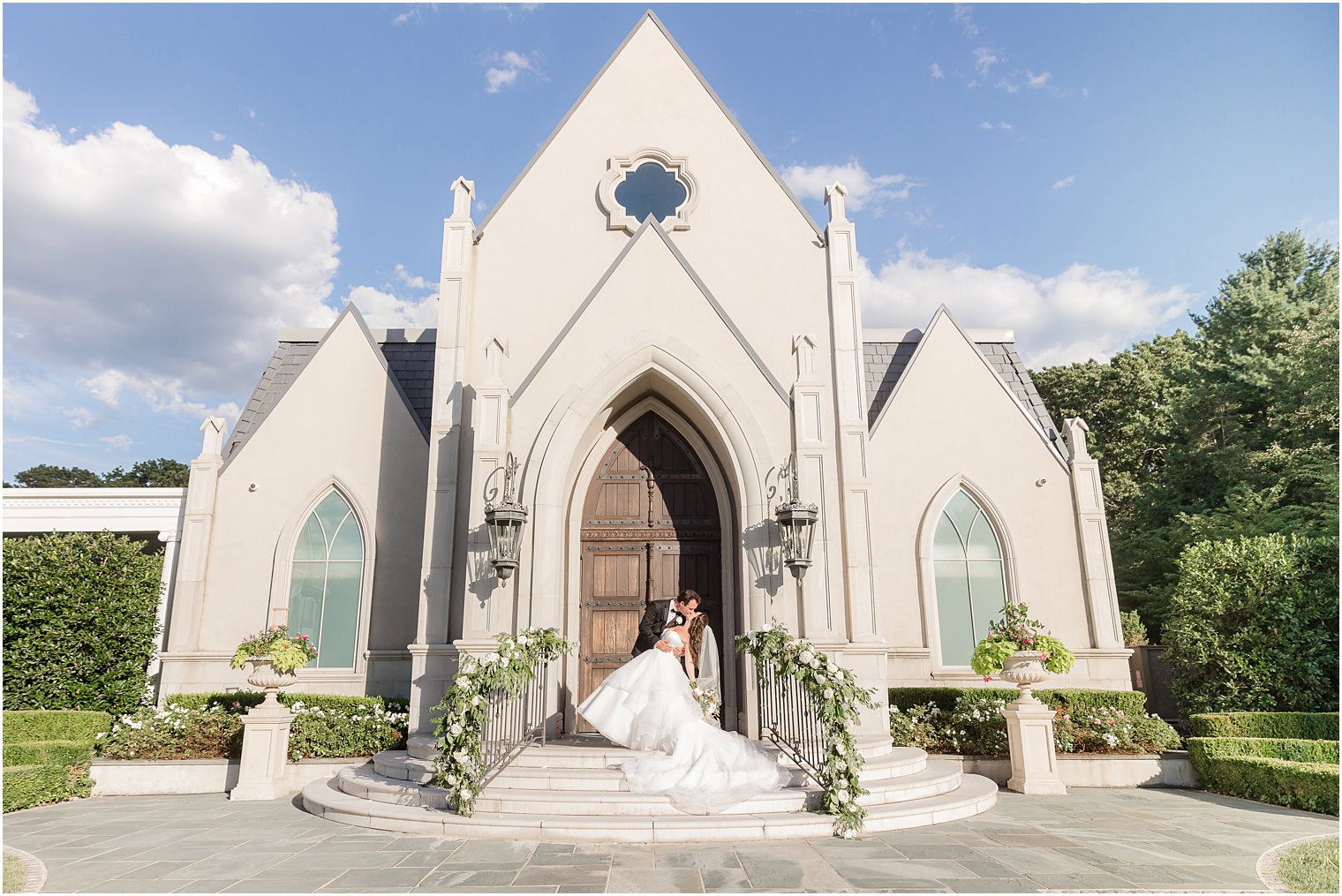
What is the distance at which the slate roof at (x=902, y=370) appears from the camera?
49.0ft

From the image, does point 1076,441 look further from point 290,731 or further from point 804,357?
point 290,731

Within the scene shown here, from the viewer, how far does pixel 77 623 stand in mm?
12133

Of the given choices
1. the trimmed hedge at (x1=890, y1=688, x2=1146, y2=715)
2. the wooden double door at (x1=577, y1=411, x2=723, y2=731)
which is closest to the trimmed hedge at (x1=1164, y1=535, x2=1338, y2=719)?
the trimmed hedge at (x1=890, y1=688, x2=1146, y2=715)

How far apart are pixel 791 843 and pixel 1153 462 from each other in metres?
25.6

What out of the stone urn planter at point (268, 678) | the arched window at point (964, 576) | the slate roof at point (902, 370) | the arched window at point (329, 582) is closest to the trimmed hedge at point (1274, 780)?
the arched window at point (964, 576)

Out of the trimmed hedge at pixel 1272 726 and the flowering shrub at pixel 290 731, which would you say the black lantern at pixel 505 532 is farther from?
the trimmed hedge at pixel 1272 726

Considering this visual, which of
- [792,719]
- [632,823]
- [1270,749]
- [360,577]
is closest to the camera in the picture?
[632,823]

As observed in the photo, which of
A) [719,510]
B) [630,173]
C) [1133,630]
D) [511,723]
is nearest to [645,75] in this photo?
[630,173]

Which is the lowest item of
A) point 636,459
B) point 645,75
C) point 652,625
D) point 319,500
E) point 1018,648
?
point 1018,648

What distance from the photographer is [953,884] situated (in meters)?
5.53

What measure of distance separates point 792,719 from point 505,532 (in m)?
4.33

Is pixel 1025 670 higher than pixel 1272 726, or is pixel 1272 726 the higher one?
pixel 1025 670

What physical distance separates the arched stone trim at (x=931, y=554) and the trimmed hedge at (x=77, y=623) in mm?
13434

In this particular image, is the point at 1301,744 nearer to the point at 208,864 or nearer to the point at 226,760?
the point at 208,864
